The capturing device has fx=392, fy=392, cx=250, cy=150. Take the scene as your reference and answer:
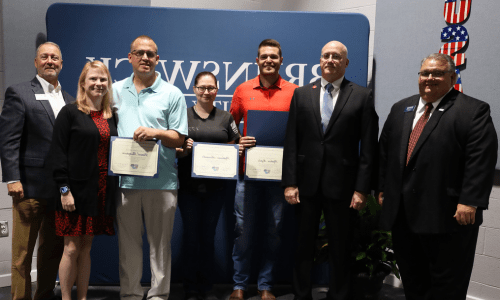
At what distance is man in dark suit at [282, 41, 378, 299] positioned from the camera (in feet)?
8.64

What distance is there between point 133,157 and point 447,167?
1.91m

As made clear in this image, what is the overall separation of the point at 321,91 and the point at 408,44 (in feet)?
4.32

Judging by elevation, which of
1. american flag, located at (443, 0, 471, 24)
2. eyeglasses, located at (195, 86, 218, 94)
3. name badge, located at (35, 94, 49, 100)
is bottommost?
name badge, located at (35, 94, 49, 100)

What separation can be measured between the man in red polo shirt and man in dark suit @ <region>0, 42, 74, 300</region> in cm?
134

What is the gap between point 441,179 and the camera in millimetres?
2230

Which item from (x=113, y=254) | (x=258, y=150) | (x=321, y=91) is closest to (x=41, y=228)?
(x=113, y=254)

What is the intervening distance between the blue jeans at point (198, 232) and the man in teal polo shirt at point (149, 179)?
223 millimetres

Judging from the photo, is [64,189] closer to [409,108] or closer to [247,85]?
[247,85]

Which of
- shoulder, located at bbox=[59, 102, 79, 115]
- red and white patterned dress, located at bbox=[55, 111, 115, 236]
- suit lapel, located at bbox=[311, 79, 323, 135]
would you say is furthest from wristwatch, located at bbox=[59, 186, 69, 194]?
suit lapel, located at bbox=[311, 79, 323, 135]

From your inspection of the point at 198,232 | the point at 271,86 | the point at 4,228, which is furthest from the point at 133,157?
the point at 4,228

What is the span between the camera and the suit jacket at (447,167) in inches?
84.8

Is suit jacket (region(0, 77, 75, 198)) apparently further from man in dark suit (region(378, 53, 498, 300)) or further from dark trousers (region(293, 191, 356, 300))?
man in dark suit (region(378, 53, 498, 300))

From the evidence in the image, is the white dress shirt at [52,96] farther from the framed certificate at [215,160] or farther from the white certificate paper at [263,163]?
the white certificate paper at [263,163]

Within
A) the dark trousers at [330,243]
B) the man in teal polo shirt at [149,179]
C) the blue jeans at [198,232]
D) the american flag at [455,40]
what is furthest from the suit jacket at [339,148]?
the american flag at [455,40]
